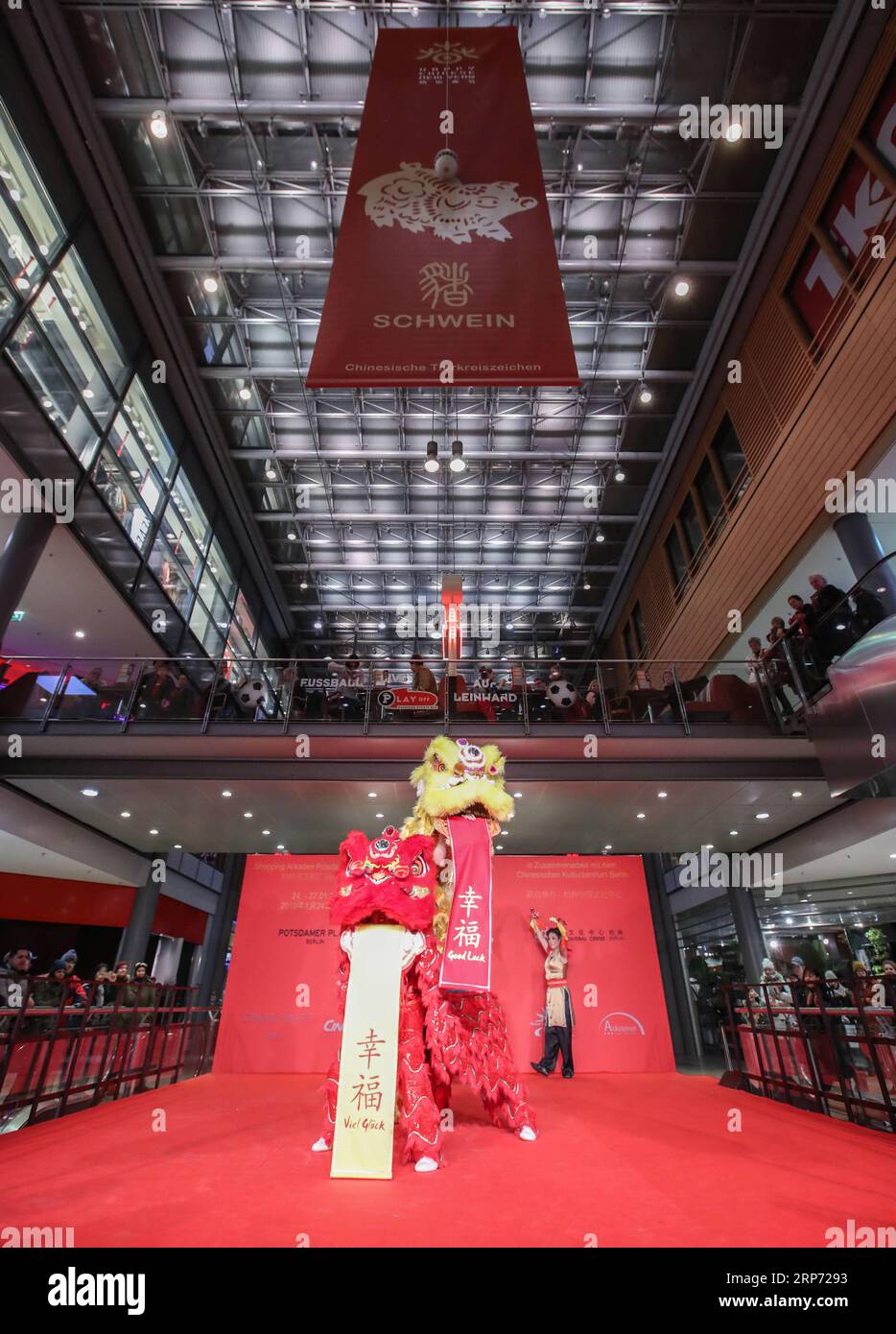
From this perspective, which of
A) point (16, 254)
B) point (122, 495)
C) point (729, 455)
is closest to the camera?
point (16, 254)

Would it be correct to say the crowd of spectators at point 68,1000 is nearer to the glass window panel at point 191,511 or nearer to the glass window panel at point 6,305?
the glass window panel at point 6,305

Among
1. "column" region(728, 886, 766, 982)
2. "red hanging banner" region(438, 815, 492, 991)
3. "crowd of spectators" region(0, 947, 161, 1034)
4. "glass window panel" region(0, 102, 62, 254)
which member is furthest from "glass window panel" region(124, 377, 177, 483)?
"column" region(728, 886, 766, 982)

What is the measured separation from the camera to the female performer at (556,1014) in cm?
714

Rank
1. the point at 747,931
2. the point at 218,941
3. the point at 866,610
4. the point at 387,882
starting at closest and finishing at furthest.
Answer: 1. the point at 387,882
2. the point at 866,610
3. the point at 747,931
4. the point at 218,941

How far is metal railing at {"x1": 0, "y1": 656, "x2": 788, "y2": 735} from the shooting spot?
29.5 feet

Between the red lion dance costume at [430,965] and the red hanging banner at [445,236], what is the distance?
3.39 meters

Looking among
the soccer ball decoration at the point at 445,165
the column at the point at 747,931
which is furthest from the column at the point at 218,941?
the soccer ball decoration at the point at 445,165

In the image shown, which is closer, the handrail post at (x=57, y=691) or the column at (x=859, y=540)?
the column at (x=859, y=540)

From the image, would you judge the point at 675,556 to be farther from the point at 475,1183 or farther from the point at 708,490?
the point at 475,1183

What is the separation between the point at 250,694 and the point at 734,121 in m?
11.4

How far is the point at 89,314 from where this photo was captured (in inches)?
404

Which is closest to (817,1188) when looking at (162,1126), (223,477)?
(162,1126)
